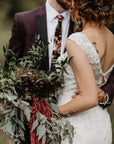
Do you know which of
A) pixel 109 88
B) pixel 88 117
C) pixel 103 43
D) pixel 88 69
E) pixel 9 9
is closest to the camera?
pixel 88 69

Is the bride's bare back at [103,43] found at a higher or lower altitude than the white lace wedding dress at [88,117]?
higher

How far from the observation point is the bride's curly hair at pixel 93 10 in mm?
2365

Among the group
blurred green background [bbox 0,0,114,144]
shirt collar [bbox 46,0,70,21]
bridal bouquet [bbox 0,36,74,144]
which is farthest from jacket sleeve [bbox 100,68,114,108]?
blurred green background [bbox 0,0,114,144]

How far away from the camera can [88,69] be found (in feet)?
7.45

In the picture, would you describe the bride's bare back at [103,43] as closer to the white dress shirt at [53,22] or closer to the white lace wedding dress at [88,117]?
the white lace wedding dress at [88,117]

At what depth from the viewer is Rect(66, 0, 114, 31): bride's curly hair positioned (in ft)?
7.76

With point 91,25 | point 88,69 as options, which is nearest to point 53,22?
point 91,25

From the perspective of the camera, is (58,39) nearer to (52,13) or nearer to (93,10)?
(52,13)

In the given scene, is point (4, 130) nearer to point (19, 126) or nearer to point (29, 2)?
point (19, 126)

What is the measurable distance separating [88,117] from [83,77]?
0.39 m

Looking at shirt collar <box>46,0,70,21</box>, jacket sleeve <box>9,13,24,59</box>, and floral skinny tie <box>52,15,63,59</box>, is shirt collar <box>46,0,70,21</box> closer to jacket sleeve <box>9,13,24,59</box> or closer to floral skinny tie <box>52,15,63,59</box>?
floral skinny tie <box>52,15,63,59</box>

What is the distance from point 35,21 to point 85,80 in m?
1.08

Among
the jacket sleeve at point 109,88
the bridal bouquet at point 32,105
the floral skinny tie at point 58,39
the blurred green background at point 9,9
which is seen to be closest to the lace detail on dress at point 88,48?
the bridal bouquet at point 32,105

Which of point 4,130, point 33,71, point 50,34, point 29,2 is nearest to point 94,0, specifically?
point 33,71
